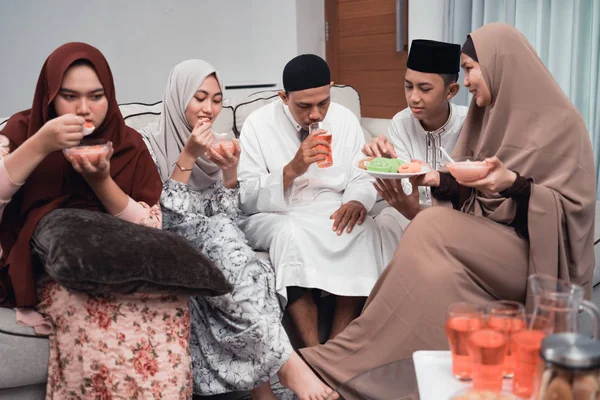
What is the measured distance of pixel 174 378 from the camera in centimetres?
186

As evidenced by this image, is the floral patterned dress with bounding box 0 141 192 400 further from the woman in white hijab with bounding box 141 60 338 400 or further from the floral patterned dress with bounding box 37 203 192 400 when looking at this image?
the woman in white hijab with bounding box 141 60 338 400

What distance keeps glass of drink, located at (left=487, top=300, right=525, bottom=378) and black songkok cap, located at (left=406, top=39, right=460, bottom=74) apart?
1.58 meters

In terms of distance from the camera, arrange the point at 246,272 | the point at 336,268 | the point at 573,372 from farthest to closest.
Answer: the point at 336,268 → the point at 246,272 → the point at 573,372

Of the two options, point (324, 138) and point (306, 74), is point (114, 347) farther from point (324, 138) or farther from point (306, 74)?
Result: point (306, 74)

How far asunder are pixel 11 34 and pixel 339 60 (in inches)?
95.2

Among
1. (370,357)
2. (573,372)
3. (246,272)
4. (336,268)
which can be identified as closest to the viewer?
(573,372)

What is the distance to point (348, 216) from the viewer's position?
254 cm

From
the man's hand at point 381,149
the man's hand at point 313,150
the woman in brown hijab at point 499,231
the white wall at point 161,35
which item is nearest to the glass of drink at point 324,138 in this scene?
the man's hand at point 313,150

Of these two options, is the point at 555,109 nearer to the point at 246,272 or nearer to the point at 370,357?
the point at 370,357

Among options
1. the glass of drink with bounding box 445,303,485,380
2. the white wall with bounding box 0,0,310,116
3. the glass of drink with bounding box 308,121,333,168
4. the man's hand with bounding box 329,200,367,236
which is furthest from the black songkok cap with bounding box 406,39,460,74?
the white wall with bounding box 0,0,310,116

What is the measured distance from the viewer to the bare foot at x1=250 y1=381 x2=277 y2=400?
2184 mm

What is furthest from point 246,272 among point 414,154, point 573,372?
point 573,372

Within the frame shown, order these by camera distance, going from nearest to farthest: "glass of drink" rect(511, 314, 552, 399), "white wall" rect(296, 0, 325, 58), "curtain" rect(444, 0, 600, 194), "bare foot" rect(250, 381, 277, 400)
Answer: "glass of drink" rect(511, 314, 552, 399) < "bare foot" rect(250, 381, 277, 400) < "curtain" rect(444, 0, 600, 194) < "white wall" rect(296, 0, 325, 58)

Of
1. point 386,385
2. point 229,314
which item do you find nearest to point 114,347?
point 229,314
